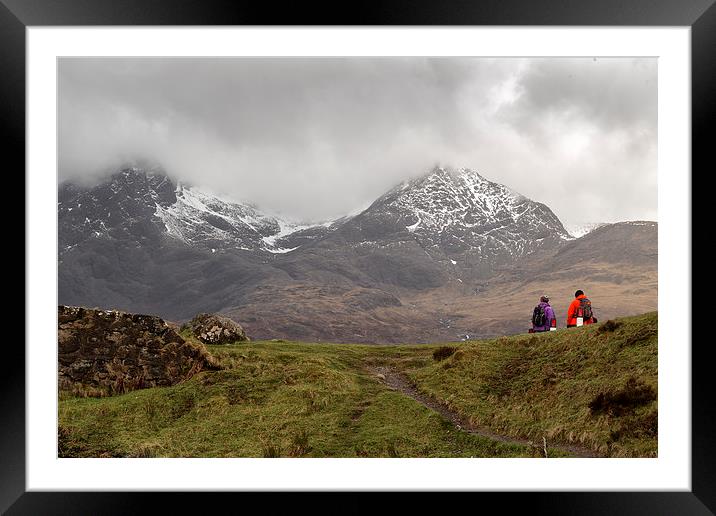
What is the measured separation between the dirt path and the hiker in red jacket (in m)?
6.17

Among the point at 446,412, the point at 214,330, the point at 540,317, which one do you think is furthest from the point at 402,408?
the point at 214,330

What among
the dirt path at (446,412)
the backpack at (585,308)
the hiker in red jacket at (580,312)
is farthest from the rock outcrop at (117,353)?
the backpack at (585,308)

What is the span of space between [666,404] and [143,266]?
208667 millimetres

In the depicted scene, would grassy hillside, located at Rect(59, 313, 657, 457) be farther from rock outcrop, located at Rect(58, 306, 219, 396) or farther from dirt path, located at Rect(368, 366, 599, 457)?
rock outcrop, located at Rect(58, 306, 219, 396)

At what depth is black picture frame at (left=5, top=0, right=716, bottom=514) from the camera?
222 inches

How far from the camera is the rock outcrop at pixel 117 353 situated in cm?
1293

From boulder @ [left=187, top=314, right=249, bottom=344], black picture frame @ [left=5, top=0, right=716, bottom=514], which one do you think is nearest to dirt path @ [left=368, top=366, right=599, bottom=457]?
black picture frame @ [left=5, top=0, right=716, bottom=514]

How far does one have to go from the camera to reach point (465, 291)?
186 metres

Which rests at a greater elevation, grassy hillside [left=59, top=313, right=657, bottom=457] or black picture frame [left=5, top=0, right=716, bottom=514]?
black picture frame [left=5, top=0, right=716, bottom=514]

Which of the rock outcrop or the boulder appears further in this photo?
the boulder

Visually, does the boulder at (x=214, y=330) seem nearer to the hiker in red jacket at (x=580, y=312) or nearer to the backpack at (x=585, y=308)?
the hiker in red jacket at (x=580, y=312)

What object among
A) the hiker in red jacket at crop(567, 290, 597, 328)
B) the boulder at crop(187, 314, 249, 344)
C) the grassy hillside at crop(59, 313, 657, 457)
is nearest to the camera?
the grassy hillside at crop(59, 313, 657, 457)
